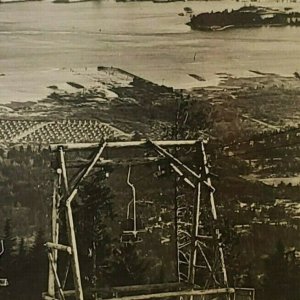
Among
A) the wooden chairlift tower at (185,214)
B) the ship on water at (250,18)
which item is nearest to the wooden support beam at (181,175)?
the wooden chairlift tower at (185,214)

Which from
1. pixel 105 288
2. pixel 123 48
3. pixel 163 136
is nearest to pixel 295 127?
pixel 163 136

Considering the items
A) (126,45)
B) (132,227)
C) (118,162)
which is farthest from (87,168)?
(126,45)

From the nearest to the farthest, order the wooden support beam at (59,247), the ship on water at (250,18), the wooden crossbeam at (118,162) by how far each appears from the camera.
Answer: the wooden support beam at (59,247), the wooden crossbeam at (118,162), the ship on water at (250,18)

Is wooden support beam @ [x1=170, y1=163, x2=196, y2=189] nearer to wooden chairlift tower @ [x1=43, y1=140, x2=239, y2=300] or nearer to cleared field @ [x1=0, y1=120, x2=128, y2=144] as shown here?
wooden chairlift tower @ [x1=43, y1=140, x2=239, y2=300]

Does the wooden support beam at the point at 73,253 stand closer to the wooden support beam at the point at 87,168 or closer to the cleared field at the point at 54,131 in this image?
the wooden support beam at the point at 87,168

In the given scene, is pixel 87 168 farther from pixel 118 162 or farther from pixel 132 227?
pixel 132 227

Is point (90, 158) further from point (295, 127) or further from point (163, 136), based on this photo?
point (295, 127)
